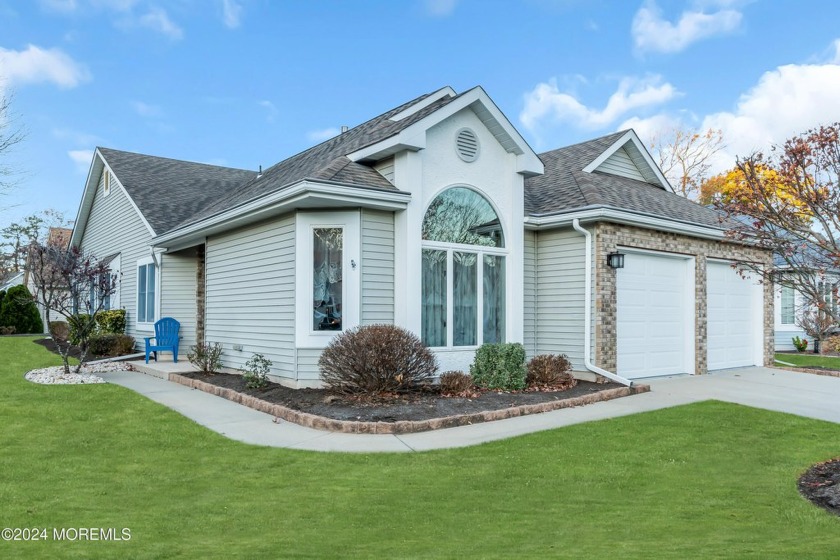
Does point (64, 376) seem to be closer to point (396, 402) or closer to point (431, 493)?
point (396, 402)

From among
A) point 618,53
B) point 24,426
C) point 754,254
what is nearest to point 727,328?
point 754,254

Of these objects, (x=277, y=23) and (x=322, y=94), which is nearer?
(x=277, y=23)

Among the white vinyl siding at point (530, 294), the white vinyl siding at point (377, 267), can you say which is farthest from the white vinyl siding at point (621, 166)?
the white vinyl siding at point (377, 267)

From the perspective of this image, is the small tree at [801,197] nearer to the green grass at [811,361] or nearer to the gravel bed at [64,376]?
the gravel bed at [64,376]

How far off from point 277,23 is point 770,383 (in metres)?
14.6

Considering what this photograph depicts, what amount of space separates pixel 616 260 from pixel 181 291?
1061cm

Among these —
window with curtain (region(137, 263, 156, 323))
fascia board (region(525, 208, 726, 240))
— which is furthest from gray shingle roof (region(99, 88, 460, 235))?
fascia board (region(525, 208, 726, 240))

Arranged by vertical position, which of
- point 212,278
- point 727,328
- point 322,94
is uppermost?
point 322,94

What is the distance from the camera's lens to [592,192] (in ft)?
41.2

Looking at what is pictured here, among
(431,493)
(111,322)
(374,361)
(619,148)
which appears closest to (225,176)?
(111,322)

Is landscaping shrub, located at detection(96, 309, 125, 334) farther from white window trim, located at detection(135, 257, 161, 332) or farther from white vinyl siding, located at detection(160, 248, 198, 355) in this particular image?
white vinyl siding, located at detection(160, 248, 198, 355)

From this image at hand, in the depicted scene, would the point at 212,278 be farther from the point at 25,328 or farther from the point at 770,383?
the point at 25,328

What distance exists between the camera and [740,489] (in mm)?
5684

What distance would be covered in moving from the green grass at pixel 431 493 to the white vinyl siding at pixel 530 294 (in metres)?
4.24
